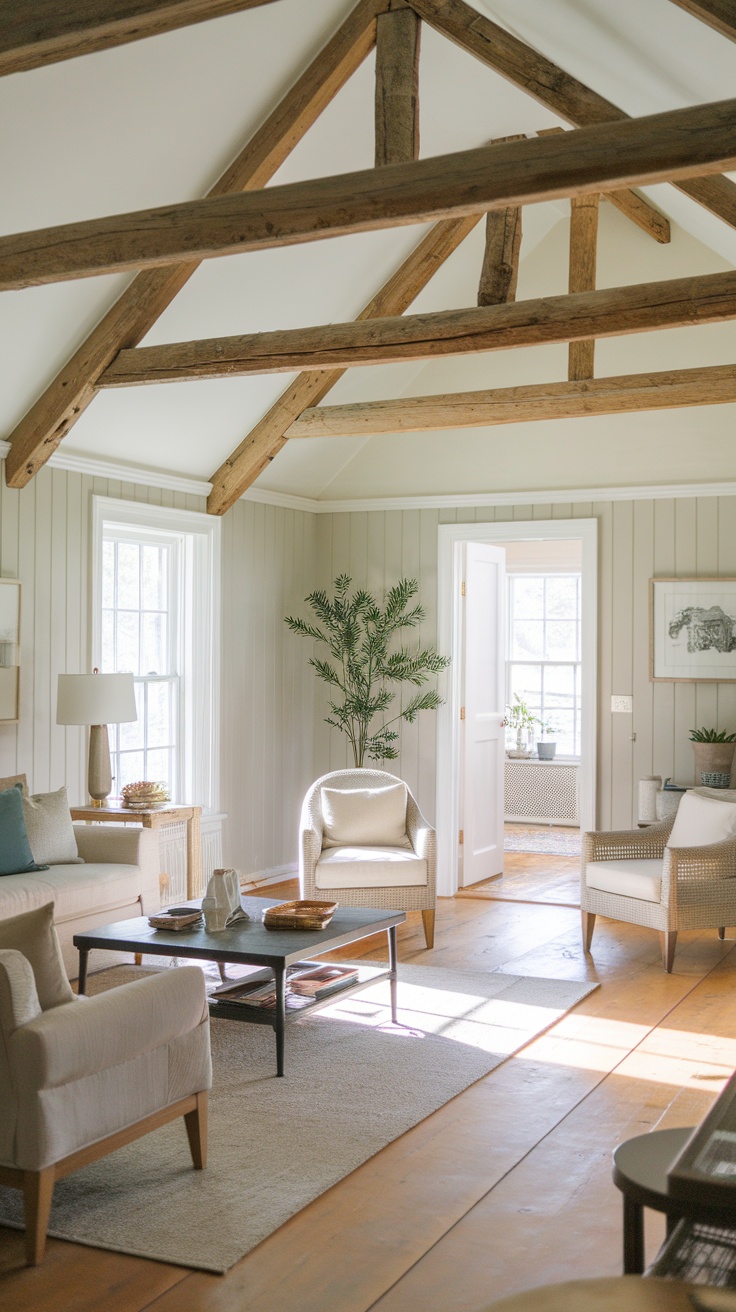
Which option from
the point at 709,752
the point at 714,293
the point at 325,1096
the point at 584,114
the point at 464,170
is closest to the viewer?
the point at 464,170

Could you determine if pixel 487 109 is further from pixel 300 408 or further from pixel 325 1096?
Result: pixel 325 1096

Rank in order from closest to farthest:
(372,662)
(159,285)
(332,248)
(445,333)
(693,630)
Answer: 1. (445,333)
2. (159,285)
3. (332,248)
4. (693,630)
5. (372,662)

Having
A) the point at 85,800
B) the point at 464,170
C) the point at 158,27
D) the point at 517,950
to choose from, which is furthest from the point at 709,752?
the point at 158,27

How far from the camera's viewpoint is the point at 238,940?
14.1 ft

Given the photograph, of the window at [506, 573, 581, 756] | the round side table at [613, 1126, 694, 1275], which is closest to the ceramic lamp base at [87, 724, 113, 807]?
the round side table at [613, 1126, 694, 1275]

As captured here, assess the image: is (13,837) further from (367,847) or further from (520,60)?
(520,60)

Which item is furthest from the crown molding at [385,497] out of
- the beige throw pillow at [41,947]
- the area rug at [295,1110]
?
the beige throw pillow at [41,947]

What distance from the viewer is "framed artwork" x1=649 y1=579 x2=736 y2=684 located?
718 centimetres

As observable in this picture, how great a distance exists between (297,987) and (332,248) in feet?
12.0

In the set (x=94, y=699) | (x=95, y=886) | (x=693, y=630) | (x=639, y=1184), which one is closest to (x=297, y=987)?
(x=95, y=886)

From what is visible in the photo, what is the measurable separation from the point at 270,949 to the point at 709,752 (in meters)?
3.64

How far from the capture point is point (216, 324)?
6.05m

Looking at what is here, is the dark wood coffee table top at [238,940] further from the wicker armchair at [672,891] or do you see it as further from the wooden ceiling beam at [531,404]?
the wooden ceiling beam at [531,404]

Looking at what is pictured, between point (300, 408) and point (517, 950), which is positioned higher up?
point (300, 408)
